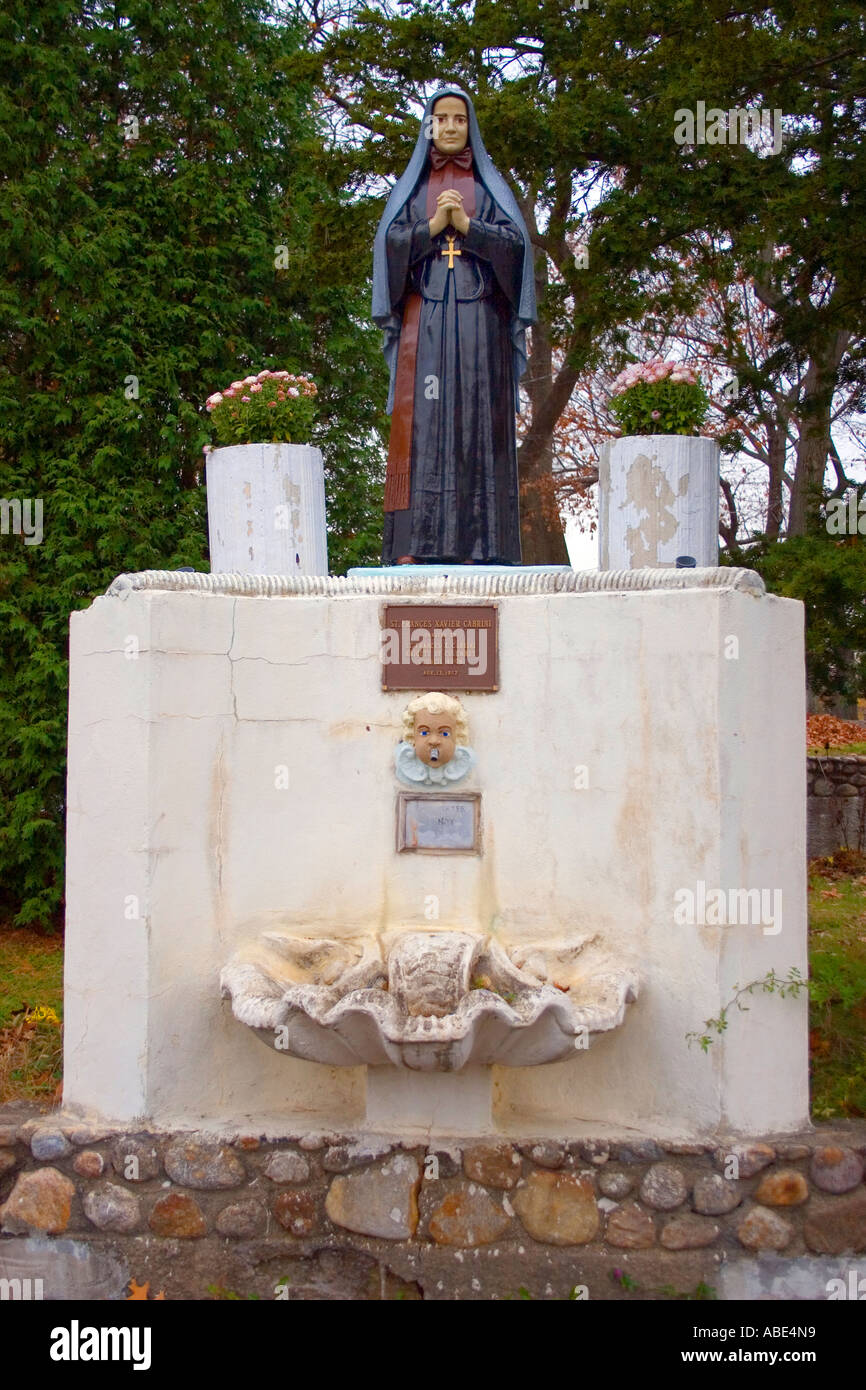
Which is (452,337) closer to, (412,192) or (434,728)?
(412,192)

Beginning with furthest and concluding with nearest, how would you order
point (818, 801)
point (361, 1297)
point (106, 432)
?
1. point (818, 801)
2. point (106, 432)
3. point (361, 1297)

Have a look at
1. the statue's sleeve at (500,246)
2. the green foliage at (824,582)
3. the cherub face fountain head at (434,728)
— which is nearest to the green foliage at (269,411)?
the statue's sleeve at (500,246)

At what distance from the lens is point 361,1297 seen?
446cm

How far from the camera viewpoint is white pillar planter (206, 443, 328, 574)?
5.60m

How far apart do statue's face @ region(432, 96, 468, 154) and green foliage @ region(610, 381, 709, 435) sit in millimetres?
1327

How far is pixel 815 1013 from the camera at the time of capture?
609 centimetres

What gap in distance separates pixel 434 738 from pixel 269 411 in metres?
1.86

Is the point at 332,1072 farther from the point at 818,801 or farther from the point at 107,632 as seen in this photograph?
the point at 818,801

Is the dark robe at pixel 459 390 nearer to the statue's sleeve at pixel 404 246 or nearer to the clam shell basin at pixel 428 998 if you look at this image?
the statue's sleeve at pixel 404 246

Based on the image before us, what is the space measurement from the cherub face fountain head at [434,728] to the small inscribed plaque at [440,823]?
0.15m

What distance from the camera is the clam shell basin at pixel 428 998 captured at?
4.12 m

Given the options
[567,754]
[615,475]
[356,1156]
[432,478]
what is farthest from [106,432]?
[356,1156]

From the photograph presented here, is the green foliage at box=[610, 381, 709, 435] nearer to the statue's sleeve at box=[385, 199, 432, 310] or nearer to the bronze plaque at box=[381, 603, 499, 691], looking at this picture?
the statue's sleeve at box=[385, 199, 432, 310]

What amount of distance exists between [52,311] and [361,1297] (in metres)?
6.87
